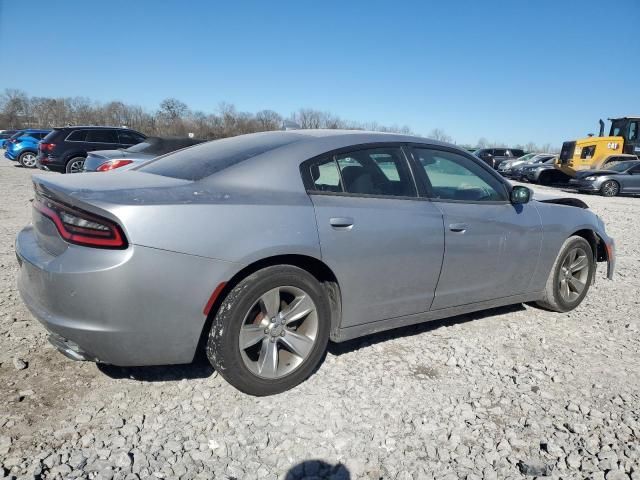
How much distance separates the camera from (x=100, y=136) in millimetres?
15219

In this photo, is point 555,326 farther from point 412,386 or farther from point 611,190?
point 611,190

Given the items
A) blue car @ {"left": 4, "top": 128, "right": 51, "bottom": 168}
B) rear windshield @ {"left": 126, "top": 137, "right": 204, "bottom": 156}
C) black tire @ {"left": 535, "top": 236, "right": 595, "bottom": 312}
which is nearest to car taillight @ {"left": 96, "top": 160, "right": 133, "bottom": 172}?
rear windshield @ {"left": 126, "top": 137, "right": 204, "bottom": 156}

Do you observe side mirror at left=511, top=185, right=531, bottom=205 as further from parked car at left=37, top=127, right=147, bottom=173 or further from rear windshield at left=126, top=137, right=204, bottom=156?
parked car at left=37, top=127, right=147, bottom=173

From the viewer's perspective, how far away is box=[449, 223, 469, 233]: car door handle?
3.38 meters

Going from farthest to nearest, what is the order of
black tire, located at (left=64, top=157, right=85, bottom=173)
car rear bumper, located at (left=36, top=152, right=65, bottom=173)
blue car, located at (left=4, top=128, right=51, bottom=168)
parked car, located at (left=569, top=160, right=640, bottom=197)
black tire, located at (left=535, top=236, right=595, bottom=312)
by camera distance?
blue car, located at (left=4, top=128, right=51, bottom=168) < parked car, located at (left=569, top=160, right=640, bottom=197) < black tire, located at (left=64, top=157, right=85, bottom=173) < car rear bumper, located at (left=36, top=152, right=65, bottom=173) < black tire, located at (left=535, top=236, right=595, bottom=312)

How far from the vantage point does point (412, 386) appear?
302 cm

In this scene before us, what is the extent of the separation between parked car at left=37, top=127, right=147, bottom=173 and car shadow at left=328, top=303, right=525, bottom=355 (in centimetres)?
1321

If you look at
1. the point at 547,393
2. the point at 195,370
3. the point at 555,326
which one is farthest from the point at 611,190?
the point at 195,370

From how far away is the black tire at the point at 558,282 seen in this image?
4273mm

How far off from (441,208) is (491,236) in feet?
1.69

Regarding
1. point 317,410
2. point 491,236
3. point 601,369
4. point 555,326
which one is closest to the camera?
point 317,410

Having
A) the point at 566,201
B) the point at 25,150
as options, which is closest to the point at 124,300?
the point at 566,201

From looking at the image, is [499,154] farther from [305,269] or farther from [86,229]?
[86,229]

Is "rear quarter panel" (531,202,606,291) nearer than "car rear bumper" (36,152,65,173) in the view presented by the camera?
Yes
